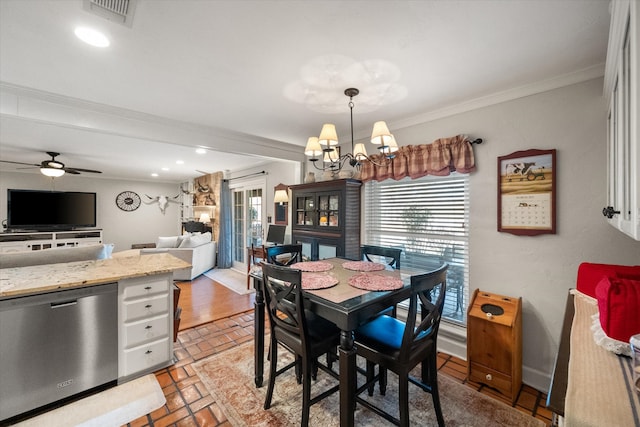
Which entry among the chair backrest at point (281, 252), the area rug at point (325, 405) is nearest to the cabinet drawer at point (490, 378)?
the area rug at point (325, 405)

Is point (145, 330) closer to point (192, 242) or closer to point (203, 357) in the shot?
point (203, 357)

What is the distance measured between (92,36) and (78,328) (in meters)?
1.94

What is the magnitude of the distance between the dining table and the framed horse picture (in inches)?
38.9

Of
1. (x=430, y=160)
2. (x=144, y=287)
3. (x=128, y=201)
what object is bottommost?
(x=144, y=287)

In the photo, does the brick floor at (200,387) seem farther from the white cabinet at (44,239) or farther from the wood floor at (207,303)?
the white cabinet at (44,239)

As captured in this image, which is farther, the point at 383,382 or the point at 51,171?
the point at 51,171

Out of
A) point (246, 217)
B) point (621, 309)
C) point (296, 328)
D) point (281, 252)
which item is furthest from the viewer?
point (246, 217)

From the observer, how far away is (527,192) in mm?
2111

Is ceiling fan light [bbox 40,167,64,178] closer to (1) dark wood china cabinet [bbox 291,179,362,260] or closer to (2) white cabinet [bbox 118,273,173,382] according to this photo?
(2) white cabinet [bbox 118,273,173,382]

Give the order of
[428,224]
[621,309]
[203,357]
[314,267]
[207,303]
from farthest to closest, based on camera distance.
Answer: [207,303] < [428,224] < [203,357] < [314,267] < [621,309]

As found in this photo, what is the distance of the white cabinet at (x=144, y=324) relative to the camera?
6.69ft

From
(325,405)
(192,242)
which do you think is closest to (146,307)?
(325,405)

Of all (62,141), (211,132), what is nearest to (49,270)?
(211,132)

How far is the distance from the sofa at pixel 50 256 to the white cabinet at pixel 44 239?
10.8 feet
